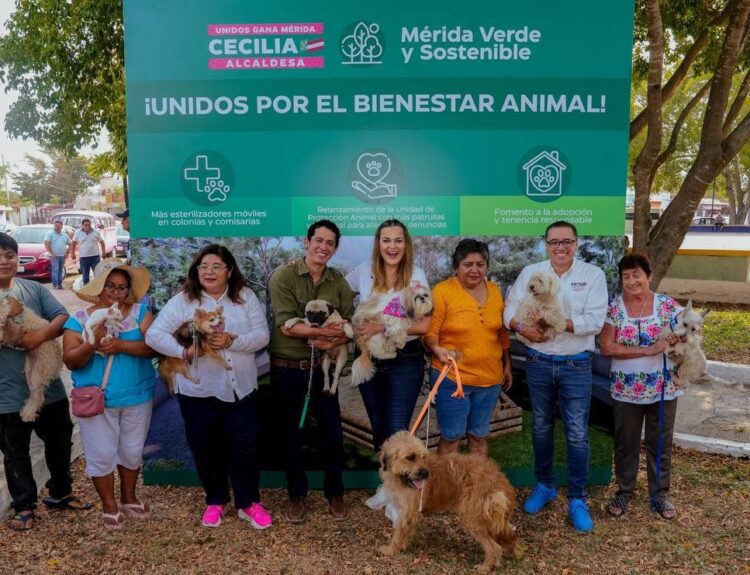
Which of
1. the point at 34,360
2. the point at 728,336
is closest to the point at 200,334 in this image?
the point at 34,360

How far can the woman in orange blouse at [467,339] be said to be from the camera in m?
4.06

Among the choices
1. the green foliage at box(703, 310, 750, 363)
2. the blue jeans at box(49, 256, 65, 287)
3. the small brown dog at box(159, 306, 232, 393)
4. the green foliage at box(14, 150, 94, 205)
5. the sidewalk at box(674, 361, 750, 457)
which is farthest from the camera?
the green foliage at box(14, 150, 94, 205)

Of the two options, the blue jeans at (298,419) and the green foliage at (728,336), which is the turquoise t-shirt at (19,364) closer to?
the blue jeans at (298,419)

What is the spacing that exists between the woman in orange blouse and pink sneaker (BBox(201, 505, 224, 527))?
1636 millimetres

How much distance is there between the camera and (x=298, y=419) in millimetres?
4191

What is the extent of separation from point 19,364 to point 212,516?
1.65m

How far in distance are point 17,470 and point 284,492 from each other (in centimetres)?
189

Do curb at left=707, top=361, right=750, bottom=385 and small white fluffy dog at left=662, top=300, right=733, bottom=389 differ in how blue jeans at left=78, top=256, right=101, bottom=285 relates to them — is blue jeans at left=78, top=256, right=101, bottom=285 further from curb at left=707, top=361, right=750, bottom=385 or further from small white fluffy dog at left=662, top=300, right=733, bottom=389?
small white fluffy dog at left=662, top=300, right=733, bottom=389

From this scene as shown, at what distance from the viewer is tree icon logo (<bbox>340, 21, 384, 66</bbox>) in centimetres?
451

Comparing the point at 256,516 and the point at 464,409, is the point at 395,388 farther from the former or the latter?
the point at 256,516

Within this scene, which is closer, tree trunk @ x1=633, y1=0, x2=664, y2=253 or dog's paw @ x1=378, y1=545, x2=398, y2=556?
dog's paw @ x1=378, y1=545, x2=398, y2=556

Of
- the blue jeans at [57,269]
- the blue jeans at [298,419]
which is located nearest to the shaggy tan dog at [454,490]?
the blue jeans at [298,419]

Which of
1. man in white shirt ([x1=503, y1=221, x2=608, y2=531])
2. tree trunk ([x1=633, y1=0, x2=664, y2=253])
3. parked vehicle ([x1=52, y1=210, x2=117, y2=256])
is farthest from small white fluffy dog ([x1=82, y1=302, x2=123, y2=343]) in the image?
parked vehicle ([x1=52, y1=210, x2=117, y2=256])

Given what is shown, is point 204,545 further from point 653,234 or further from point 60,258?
point 60,258
